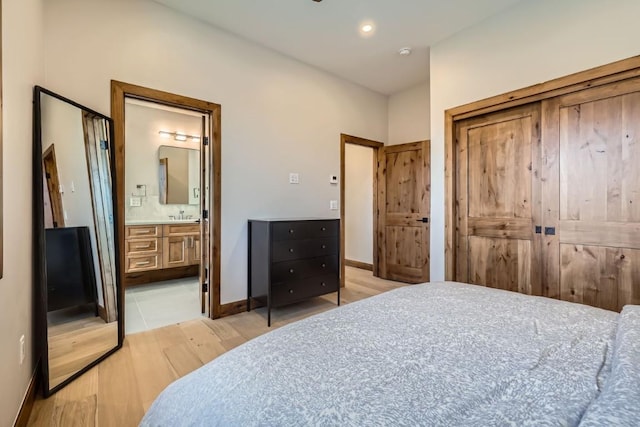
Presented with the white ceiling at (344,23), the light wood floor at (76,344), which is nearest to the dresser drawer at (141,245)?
the light wood floor at (76,344)

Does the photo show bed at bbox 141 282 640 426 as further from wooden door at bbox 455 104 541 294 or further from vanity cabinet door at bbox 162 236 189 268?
vanity cabinet door at bbox 162 236 189 268

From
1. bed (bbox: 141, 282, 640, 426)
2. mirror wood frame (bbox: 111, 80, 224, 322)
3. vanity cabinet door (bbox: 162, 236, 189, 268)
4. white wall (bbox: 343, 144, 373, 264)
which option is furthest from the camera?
white wall (bbox: 343, 144, 373, 264)

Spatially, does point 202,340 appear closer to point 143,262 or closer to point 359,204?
point 143,262

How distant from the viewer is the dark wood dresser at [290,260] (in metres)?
2.76

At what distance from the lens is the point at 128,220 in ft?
14.0

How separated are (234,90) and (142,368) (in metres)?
2.57

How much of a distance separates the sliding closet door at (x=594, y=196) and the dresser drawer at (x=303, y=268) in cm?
198

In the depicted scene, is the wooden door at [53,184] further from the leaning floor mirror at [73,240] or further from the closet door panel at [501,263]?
the closet door panel at [501,263]

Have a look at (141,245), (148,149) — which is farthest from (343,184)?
(148,149)

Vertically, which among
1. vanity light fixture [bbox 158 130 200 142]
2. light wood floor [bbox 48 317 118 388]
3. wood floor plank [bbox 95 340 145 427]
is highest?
vanity light fixture [bbox 158 130 200 142]

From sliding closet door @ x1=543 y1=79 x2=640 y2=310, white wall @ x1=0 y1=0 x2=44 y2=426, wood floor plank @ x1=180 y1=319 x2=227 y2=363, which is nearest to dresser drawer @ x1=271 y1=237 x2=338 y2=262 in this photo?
wood floor plank @ x1=180 y1=319 x2=227 y2=363

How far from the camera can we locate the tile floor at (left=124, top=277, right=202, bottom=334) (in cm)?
276

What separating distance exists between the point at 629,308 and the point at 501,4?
268cm

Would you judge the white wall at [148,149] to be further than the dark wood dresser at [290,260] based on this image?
Yes
